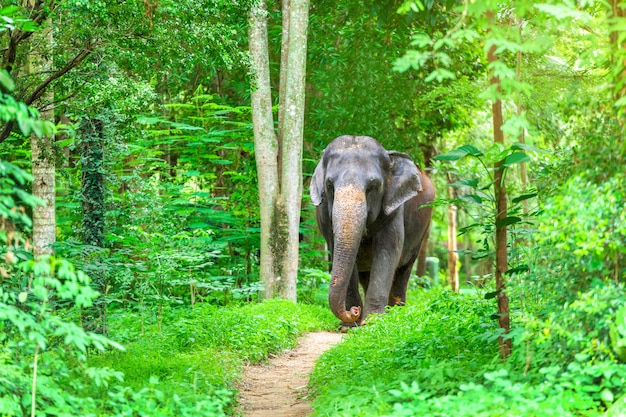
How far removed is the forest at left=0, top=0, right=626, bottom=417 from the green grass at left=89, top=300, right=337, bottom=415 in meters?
0.05

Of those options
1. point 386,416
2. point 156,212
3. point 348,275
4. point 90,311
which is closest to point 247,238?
point 156,212

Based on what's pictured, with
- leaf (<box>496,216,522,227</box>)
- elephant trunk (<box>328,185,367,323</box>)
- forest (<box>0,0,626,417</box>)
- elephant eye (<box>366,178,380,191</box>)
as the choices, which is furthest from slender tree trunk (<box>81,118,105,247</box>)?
leaf (<box>496,216,522,227</box>)

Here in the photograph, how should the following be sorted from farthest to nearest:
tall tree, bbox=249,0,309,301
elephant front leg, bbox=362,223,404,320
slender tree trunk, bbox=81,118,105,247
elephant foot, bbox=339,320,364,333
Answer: tall tree, bbox=249,0,309,301 → elephant foot, bbox=339,320,364,333 → elephant front leg, bbox=362,223,404,320 → slender tree trunk, bbox=81,118,105,247

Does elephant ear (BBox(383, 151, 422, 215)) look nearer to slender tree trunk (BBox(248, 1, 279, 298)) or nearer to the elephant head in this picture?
the elephant head

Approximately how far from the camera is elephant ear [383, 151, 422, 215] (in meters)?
12.7

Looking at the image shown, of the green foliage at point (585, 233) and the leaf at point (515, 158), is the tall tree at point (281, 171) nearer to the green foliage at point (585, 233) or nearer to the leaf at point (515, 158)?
the leaf at point (515, 158)

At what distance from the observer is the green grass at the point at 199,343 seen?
7.61 m

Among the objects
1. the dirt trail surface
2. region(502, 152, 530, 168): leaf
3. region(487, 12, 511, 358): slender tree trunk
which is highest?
region(502, 152, 530, 168): leaf

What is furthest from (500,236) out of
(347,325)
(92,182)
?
(347,325)

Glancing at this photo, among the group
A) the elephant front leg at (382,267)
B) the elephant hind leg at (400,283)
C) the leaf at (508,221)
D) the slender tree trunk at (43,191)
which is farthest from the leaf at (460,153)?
the elephant hind leg at (400,283)

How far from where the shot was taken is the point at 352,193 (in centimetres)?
1171

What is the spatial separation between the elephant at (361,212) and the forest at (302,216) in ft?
0.16

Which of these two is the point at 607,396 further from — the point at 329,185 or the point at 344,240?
the point at 329,185

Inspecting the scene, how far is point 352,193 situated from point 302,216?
7.44 metres
